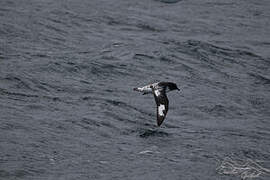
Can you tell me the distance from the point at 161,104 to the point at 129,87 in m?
4.08

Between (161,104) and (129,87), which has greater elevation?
(161,104)

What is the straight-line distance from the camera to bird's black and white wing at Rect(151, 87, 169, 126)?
12.1m

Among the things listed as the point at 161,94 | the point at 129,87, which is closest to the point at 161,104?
the point at 161,94

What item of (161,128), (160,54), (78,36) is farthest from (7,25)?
(161,128)

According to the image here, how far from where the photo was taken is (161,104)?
1276 centimetres

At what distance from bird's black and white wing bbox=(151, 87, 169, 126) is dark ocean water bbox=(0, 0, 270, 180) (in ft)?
2.68

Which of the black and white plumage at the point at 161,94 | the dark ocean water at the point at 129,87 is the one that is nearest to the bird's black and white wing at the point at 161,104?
the black and white plumage at the point at 161,94

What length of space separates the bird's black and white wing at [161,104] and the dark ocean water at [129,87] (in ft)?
2.68

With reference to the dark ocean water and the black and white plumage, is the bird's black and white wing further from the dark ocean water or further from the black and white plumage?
the dark ocean water

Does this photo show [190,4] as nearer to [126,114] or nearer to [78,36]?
[78,36]

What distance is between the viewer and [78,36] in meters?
20.8

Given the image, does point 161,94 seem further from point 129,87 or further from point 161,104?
point 129,87

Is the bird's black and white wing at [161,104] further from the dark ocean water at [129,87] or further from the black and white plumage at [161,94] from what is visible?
the dark ocean water at [129,87]

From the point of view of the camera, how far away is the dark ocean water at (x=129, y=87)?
1207cm
